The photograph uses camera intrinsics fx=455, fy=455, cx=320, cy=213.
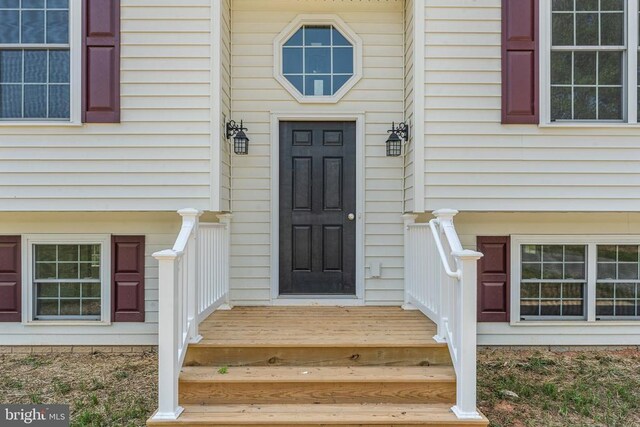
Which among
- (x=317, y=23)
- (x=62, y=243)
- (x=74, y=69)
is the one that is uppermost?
(x=317, y=23)

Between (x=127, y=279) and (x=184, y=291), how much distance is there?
5.30 feet

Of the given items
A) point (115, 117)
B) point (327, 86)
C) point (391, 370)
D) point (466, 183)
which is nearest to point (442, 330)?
point (391, 370)

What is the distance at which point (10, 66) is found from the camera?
4406 millimetres

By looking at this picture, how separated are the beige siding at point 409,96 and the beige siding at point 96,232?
240 cm

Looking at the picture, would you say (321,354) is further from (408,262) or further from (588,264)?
(588,264)

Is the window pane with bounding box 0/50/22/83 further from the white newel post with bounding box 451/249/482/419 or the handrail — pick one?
the white newel post with bounding box 451/249/482/419

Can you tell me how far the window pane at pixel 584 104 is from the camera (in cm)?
448

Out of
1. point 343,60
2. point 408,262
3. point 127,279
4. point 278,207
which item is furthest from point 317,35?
point 127,279

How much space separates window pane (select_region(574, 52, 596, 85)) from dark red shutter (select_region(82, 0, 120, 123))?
4.47m

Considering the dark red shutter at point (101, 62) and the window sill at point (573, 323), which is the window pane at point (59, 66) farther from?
the window sill at point (573, 323)

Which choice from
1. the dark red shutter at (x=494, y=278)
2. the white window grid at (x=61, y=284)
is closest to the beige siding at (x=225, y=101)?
the white window grid at (x=61, y=284)

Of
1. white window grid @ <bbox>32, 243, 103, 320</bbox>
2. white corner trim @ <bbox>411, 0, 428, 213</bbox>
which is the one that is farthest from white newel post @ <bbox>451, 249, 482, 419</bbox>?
white window grid @ <bbox>32, 243, 103, 320</bbox>

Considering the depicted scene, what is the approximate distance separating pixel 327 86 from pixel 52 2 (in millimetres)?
2808

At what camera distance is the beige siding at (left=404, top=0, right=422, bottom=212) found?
14.9ft
